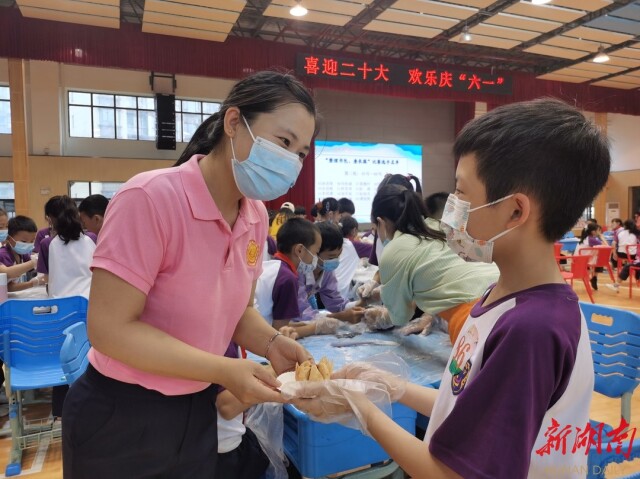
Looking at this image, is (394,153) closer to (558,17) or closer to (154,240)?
(558,17)

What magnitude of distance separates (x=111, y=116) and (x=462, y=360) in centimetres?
1169

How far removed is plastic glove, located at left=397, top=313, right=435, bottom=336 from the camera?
2334 millimetres

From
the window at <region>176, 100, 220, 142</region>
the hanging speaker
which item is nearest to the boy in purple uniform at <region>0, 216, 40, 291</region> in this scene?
the hanging speaker

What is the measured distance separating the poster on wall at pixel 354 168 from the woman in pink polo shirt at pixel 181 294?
9160mm

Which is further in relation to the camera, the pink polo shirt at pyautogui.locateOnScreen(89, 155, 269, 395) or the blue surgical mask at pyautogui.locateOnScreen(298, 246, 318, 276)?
the blue surgical mask at pyautogui.locateOnScreen(298, 246, 318, 276)

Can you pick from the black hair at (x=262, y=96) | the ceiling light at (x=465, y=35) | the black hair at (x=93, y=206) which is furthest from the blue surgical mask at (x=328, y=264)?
the ceiling light at (x=465, y=35)

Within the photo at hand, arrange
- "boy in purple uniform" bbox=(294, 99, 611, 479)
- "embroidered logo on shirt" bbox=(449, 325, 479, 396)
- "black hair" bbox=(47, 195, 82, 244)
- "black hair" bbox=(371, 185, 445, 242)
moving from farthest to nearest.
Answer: "black hair" bbox=(47, 195, 82, 244), "black hair" bbox=(371, 185, 445, 242), "embroidered logo on shirt" bbox=(449, 325, 479, 396), "boy in purple uniform" bbox=(294, 99, 611, 479)

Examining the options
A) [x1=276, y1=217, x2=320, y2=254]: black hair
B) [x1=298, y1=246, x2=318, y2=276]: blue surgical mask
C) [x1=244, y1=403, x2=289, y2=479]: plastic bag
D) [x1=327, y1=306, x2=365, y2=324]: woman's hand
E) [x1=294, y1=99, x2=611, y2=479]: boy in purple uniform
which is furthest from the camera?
[x1=298, y1=246, x2=318, y2=276]: blue surgical mask

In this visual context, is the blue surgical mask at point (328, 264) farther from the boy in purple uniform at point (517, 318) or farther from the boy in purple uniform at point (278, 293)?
the boy in purple uniform at point (517, 318)

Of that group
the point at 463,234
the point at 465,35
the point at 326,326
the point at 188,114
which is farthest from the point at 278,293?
the point at 188,114

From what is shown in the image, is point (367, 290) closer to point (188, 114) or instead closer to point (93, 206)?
point (93, 206)

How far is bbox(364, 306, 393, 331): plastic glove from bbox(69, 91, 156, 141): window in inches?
395

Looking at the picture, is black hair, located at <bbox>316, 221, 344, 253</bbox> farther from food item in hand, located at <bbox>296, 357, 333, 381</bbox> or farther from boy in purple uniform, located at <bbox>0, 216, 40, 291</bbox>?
boy in purple uniform, located at <bbox>0, 216, 40, 291</bbox>

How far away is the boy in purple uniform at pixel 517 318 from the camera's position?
0.67 meters
